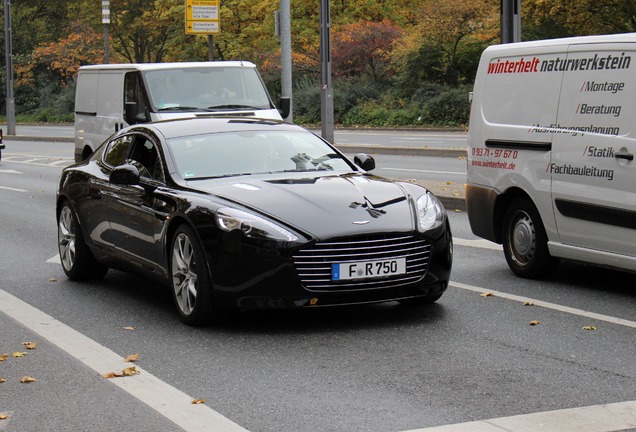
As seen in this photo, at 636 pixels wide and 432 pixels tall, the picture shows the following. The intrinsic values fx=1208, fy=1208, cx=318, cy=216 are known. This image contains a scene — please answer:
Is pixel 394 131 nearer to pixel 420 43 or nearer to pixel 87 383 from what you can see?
pixel 420 43

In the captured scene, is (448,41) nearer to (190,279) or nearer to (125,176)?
(125,176)

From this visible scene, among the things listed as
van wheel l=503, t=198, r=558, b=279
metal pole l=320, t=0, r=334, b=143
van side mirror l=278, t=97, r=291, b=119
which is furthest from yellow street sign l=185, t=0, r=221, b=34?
van wheel l=503, t=198, r=558, b=279

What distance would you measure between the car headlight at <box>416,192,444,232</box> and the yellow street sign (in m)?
26.9

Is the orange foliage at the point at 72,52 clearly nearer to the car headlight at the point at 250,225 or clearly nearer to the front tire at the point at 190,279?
the front tire at the point at 190,279

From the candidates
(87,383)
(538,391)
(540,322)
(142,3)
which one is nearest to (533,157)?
(540,322)

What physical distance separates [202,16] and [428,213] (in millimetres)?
28067

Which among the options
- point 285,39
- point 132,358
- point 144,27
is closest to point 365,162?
point 132,358

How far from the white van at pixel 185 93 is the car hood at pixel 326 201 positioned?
27.5 feet

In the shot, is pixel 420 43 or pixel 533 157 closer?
pixel 533 157

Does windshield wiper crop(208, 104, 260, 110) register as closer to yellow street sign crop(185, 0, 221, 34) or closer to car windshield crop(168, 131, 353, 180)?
car windshield crop(168, 131, 353, 180)

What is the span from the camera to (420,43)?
4622 centimetres

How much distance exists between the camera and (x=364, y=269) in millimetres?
7629

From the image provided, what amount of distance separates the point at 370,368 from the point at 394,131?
118ft

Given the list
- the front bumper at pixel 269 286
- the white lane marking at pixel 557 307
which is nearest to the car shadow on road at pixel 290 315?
the front bumper at pixel 269 286
